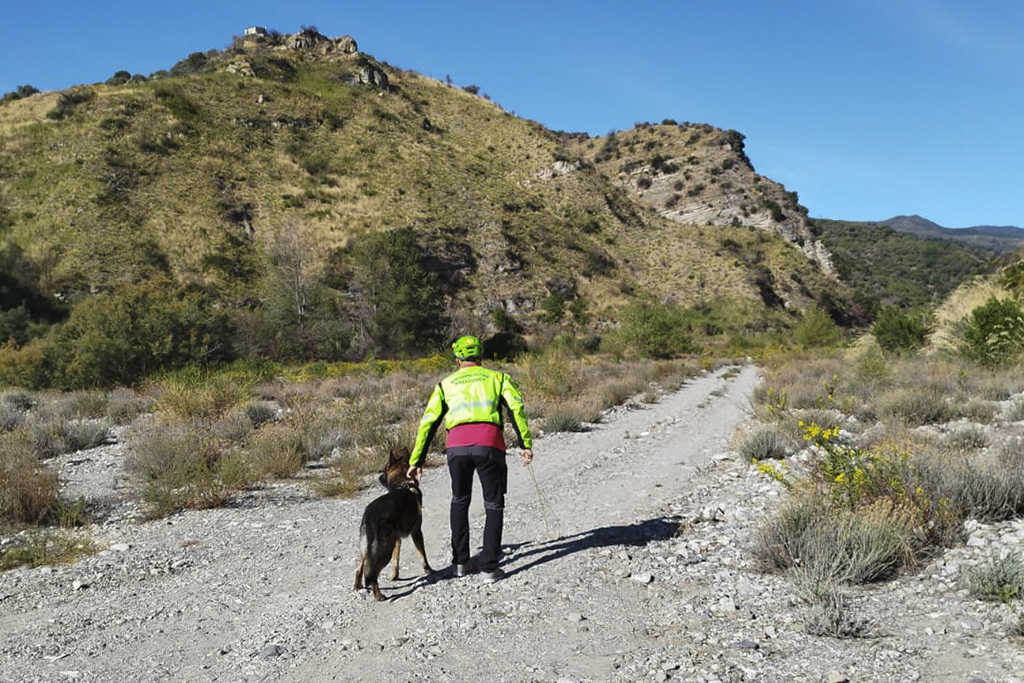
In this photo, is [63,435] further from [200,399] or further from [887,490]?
[887,490]

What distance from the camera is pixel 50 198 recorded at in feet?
137

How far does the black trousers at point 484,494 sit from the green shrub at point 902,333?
1825cm

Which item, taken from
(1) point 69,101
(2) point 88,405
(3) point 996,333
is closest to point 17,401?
(2) point 88,405

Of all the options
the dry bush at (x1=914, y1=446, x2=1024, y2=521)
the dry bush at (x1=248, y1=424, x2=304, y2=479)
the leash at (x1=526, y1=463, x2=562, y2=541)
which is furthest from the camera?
the dry bush at (x1=248, y1=424, x2=304, y2=479)

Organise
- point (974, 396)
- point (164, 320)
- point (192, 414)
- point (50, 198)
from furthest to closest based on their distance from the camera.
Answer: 1. point (50, 198)
2. point (164, 320)
3. point (192, 414)
4. point (974, 396)

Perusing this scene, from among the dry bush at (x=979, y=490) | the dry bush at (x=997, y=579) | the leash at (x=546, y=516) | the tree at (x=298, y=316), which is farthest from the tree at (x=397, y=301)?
the dry bush at (x=997, y=579)

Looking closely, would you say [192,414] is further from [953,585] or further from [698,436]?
[953,585]

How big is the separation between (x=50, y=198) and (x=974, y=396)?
4935 cm

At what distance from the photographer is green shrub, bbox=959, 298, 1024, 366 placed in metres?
15.3

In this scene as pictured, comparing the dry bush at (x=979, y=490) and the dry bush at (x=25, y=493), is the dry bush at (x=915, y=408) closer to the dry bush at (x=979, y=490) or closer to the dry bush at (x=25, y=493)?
the dry bush at (x=979, y=490)

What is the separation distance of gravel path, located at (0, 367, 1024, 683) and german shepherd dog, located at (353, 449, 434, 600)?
181 millimetres

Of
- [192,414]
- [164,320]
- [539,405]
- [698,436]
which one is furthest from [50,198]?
[698,436]

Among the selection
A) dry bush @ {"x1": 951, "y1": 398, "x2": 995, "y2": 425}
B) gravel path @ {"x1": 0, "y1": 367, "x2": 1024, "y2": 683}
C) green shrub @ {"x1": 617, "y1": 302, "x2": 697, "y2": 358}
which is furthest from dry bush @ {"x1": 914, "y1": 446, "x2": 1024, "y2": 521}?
green shrub @ {"x1": 617, "y1": 302, "x2": 697, "y2": 358}

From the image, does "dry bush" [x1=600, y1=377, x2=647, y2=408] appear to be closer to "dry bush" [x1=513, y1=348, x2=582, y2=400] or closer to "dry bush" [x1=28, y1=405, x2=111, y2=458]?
"dry bush" [x1=513, y1=348, x2=582, y2=400]
